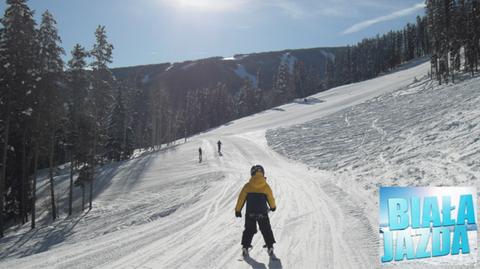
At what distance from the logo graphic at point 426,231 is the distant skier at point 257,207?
222 centimetres

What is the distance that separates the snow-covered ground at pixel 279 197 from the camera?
772cm

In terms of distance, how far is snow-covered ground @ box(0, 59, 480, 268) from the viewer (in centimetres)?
772

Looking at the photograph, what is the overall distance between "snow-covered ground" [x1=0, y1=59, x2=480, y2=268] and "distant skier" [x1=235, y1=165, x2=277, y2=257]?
1.45ft

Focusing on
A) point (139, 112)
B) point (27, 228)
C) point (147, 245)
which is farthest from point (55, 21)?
point (139, 112)

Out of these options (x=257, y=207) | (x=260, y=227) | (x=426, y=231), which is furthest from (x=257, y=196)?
(x=426, y=231)

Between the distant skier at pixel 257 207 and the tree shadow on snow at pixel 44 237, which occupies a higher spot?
the distant skier at pixel 257 207

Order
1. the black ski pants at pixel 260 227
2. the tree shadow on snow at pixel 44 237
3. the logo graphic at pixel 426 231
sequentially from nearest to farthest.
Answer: the logo graphic at pixel 426 231 < the black ski pants at pixel 260 227 < the tree shadow on snow at pixel 44 237

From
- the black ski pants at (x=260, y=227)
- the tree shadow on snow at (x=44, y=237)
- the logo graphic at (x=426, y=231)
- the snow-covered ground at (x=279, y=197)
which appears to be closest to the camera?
the logo graphic at (x=426, y=231)

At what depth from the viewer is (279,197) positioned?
49.8ft

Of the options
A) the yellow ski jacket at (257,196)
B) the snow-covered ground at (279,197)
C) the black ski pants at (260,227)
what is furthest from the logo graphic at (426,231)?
the yellow ski jacket at (257,196)

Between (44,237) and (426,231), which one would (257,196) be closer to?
(426,231)

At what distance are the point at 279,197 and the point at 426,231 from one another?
8958 mm

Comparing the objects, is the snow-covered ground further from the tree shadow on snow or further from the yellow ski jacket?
the yellow ski jacket

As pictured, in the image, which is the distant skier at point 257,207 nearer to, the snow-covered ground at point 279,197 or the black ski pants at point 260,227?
the black ski pants at point 260,227
